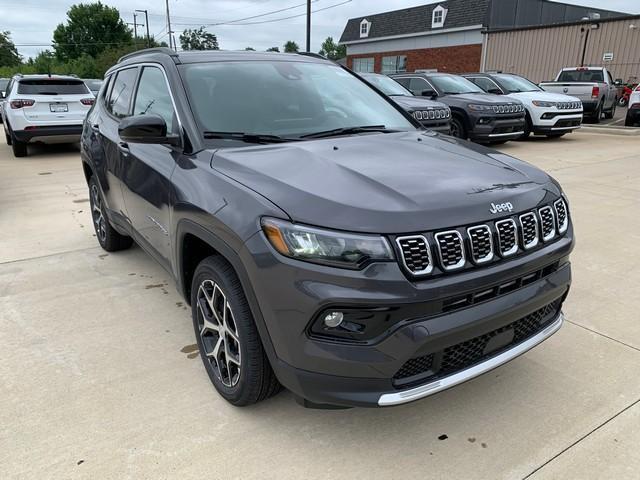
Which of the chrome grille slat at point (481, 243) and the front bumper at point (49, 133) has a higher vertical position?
the chrome grille slat at point (481, 243)

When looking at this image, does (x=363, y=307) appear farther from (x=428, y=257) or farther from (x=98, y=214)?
(x=98, y=214)

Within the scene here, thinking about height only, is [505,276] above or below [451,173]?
below

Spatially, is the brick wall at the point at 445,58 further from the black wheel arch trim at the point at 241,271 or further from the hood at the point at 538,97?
the black wheel arch trim at the point at 241,271

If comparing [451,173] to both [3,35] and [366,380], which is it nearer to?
[366,380]

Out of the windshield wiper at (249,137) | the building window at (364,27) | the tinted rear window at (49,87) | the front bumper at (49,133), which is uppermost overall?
the building window at (364,27)

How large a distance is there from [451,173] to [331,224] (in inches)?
→ 29.9

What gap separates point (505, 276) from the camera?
83.1 inches

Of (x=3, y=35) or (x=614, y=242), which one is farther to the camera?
(x=3, y=35)

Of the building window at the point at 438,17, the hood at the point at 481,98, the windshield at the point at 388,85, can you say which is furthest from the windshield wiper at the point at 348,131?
the building window at the point at 438,17

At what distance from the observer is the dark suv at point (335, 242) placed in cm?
192

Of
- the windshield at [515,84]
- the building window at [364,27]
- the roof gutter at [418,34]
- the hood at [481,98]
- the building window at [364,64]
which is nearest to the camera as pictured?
the hood at [481,98]

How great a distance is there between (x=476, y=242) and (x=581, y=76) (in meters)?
17.2

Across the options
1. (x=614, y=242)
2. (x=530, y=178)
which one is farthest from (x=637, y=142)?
(x=530, y=178)

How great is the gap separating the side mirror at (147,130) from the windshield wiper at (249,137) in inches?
8.4
